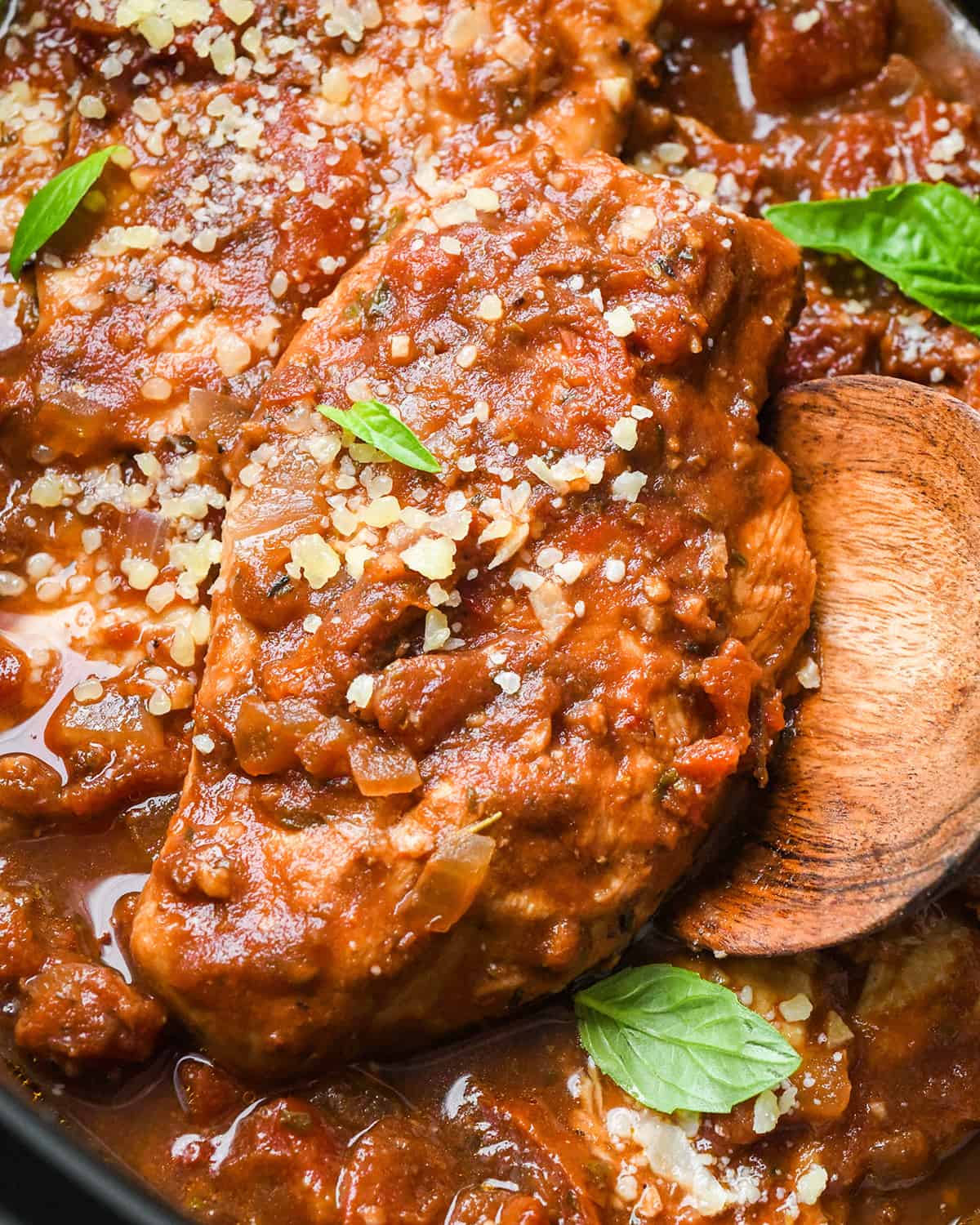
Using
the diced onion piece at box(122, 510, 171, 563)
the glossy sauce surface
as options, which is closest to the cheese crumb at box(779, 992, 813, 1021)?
the glossy sauce surface

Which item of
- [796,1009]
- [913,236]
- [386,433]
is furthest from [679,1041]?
[913,236]

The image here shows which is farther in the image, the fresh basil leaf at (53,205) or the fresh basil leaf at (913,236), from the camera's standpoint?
the fresh basil leaf at (913,236)

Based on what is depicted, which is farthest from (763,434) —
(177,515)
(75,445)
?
(75,445)

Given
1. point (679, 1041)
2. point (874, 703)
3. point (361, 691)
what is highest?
point (361, 691)

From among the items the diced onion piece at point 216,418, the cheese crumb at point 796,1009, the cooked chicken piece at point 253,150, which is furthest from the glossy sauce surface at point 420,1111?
the cooked chicken piece at point 253,150

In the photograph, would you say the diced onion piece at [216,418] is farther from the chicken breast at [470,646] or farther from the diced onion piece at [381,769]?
the diced onion piece at [381,769]

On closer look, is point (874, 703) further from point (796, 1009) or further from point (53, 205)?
point (53, 205)
